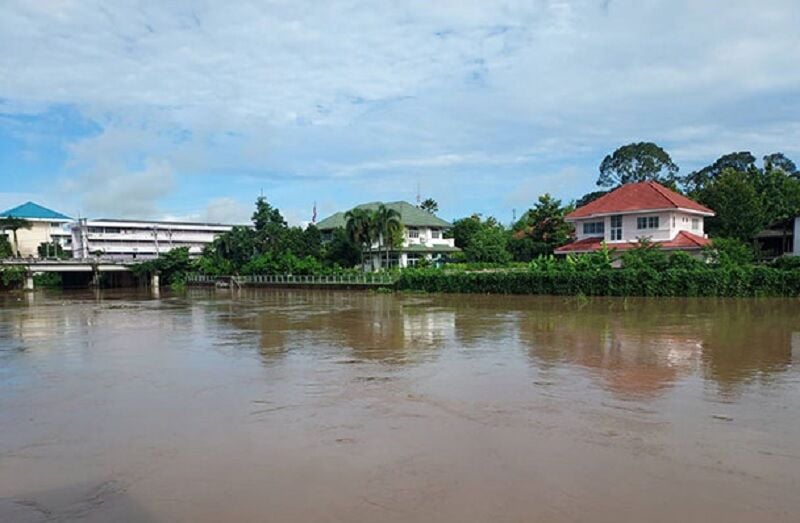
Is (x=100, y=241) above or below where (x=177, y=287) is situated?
above

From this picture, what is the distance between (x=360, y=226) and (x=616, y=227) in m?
19.5

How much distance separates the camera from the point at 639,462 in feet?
23.0

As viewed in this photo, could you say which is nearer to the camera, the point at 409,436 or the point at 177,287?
the point at 409,436

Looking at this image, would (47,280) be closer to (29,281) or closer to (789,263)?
(29,281)

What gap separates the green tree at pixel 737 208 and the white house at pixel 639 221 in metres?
1.72

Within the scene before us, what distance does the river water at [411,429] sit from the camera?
6105 mm

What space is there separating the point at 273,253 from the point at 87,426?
51.2 meters

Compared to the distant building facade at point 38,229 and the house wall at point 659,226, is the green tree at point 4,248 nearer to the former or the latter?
the distant building facade at point 38,229

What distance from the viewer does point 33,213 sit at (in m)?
93.7

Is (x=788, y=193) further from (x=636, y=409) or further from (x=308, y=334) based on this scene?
(x=636, y=409)

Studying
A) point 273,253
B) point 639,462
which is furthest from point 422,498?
point 273,253

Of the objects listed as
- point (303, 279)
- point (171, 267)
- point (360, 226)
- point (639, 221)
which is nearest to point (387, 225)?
point (360, 226)

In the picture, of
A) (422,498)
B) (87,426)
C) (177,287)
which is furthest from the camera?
Result: (177,287)

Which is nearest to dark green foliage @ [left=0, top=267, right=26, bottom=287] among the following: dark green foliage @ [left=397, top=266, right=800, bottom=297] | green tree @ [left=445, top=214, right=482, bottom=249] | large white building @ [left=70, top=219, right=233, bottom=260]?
large white building @ [left=70, top=219, right=233, bottom=260]
